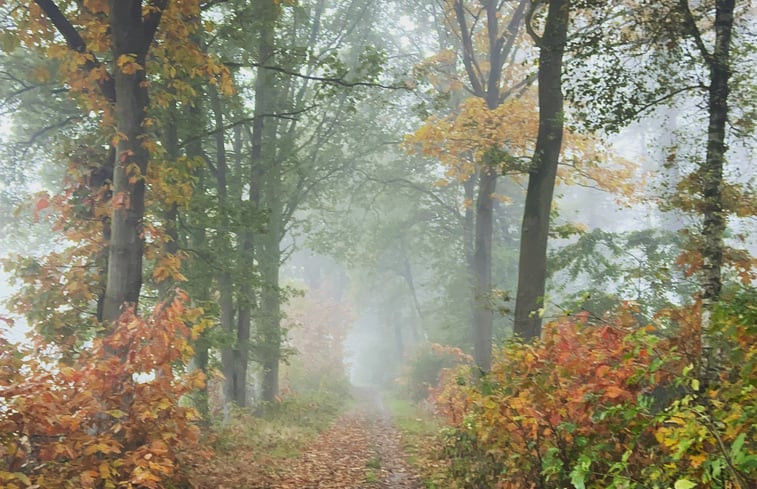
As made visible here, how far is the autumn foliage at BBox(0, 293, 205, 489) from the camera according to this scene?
4.77m

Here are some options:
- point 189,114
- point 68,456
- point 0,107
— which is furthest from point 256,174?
point 68,456

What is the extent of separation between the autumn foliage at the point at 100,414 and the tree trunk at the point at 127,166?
0.86 metres

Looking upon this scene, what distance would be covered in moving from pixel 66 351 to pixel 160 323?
271 cm

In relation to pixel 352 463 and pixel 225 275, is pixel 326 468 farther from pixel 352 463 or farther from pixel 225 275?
pixel 225 275

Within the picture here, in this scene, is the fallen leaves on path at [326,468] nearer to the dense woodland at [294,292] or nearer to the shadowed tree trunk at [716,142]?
the dense woodland at [294,292]

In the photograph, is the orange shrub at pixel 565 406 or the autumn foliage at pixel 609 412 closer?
the autumn foliage at pixel 609 412

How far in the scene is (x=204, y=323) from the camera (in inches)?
244

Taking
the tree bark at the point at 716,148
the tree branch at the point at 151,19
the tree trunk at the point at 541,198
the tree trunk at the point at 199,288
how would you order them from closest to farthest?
the tree bark at the point at 716,148 < the tree branch at the point at 151,19 < the tree trunk at the point at 541,198 < the tree trunk at the point at 199,288

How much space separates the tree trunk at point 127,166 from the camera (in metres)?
7.24

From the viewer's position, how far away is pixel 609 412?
161 inches

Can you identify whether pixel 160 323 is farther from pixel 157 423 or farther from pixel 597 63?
pixel 597 63

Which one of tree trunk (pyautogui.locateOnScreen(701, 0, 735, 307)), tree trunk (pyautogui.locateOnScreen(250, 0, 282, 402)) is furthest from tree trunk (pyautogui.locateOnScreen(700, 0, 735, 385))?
tree trunk (pyautogui.locateOnScreen(250, 0, 282, 402))

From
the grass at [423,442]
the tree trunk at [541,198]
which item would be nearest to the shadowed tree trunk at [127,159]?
the grass at [423,442]

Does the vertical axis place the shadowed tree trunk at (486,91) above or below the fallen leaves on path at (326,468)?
above
